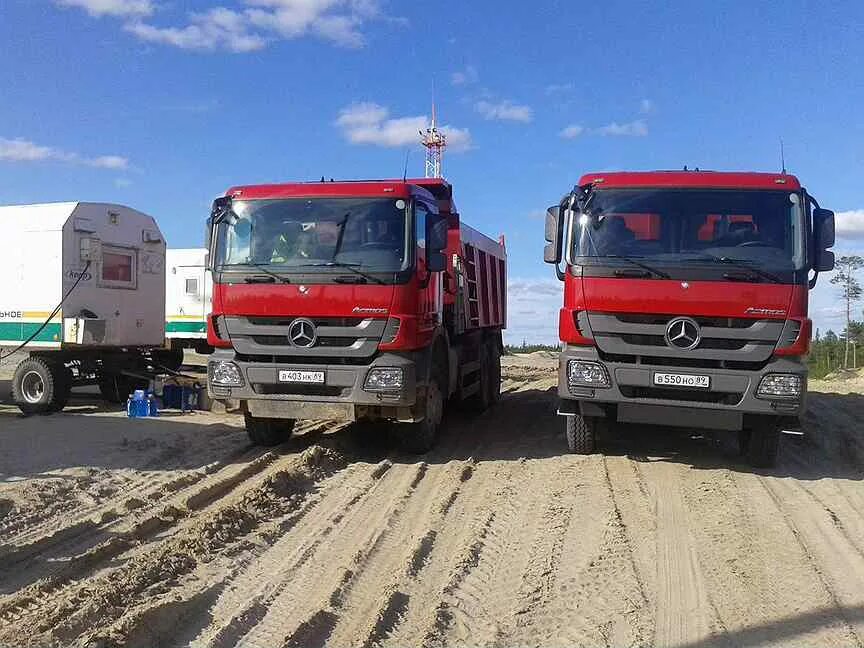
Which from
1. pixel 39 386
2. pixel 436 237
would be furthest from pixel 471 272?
pixel 39 386

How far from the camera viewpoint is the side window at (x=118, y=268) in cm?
1289

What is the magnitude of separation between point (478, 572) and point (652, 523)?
5.94ft

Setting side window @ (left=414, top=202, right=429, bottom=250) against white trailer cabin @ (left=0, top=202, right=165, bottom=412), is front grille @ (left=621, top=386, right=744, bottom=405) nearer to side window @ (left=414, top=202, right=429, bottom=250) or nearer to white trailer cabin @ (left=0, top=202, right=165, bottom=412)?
side window @ (left=414, top=202, right=429, bottom=250)

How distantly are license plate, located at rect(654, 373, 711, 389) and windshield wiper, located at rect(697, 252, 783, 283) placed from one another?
111 cm

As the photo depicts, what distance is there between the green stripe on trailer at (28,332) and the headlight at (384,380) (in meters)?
6.63

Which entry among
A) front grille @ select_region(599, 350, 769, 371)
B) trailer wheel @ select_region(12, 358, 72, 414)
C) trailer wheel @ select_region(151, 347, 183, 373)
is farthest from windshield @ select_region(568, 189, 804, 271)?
trailer wheel @ select_region(151, 347, 183, 373)

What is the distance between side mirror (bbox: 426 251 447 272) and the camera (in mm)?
8508

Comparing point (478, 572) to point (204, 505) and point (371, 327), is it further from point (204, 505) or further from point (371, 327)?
point (371, 327)

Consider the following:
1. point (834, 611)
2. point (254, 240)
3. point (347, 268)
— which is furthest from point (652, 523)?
point (254, 240)

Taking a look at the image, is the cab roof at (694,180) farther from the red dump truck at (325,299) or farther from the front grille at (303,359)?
the front grille at (303,359)

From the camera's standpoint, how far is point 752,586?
4762 mm

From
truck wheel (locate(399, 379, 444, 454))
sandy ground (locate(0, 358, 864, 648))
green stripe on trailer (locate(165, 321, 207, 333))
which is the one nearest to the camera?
sandy ground (locate(0, 358, 864, 648))

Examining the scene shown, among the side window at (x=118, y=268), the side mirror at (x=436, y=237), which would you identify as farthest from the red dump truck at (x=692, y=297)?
the side window at (x=118, y=268)

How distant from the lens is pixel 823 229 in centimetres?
757
